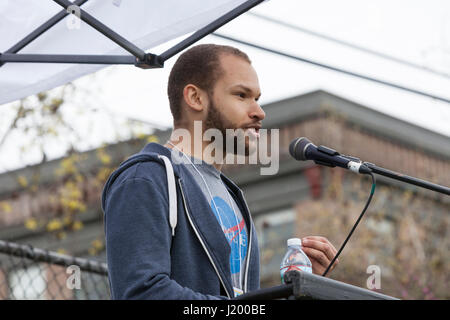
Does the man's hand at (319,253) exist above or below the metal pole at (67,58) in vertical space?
below

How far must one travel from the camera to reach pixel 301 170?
16.5 meters

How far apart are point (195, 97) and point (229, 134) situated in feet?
0.71

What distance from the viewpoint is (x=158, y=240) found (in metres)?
2.61

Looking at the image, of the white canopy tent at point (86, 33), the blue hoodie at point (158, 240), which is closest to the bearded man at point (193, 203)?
the blue hoodie at point (158, 240)

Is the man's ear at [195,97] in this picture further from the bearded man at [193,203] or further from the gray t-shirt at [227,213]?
the gray t-shirt at [227,213]

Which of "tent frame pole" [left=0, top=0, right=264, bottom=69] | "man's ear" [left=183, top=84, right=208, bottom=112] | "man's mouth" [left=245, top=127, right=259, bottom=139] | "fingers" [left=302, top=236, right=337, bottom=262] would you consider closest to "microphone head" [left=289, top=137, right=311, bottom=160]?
"man's mouth" [left=245, top=127, right=259, bottom=139]

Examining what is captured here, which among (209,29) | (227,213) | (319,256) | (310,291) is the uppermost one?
(209,29)

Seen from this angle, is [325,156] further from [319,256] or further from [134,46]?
[134,46]

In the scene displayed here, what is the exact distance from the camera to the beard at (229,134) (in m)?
3.01

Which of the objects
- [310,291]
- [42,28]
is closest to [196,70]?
[42,28]

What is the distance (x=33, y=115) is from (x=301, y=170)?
8196 mm

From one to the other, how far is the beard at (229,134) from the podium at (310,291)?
922 millimetres
